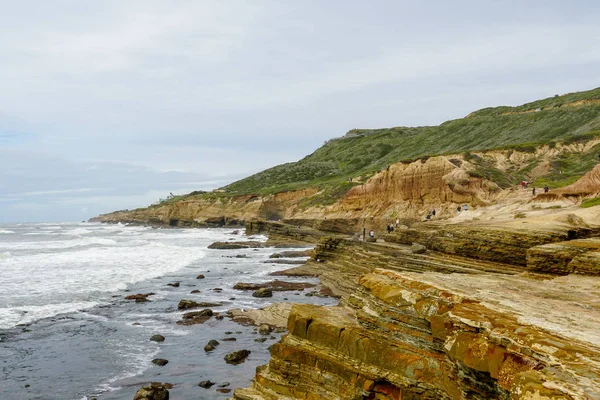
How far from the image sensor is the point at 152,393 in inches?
587

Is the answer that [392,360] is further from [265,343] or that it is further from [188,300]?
[188,300]

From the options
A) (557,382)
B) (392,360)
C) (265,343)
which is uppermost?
(557,382)

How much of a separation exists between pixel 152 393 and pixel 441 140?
120 m

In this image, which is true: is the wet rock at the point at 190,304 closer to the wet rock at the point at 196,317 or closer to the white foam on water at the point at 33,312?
the wet rock at the point at 196,317

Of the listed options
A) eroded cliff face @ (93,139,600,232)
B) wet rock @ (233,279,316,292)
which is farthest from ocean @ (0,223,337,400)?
eroded cliff face @ (93,139,600,232)

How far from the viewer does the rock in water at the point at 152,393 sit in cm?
1474

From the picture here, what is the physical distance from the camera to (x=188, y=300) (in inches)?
1117

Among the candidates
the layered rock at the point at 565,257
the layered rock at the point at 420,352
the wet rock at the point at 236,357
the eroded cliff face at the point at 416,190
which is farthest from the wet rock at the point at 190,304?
the eroded cliff face at the point at 416,190

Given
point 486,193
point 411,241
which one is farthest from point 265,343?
point 486,193

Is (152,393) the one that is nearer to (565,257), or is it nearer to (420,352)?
(420,352)

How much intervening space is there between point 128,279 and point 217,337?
19030 millimetres

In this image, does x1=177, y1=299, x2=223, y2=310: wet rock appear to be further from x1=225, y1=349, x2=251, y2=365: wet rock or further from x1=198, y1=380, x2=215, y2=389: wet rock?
x1=198, y1=380, x2=215, y2=389: wet rock

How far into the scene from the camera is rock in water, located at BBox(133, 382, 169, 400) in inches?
580

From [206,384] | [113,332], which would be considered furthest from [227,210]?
[206,384]
